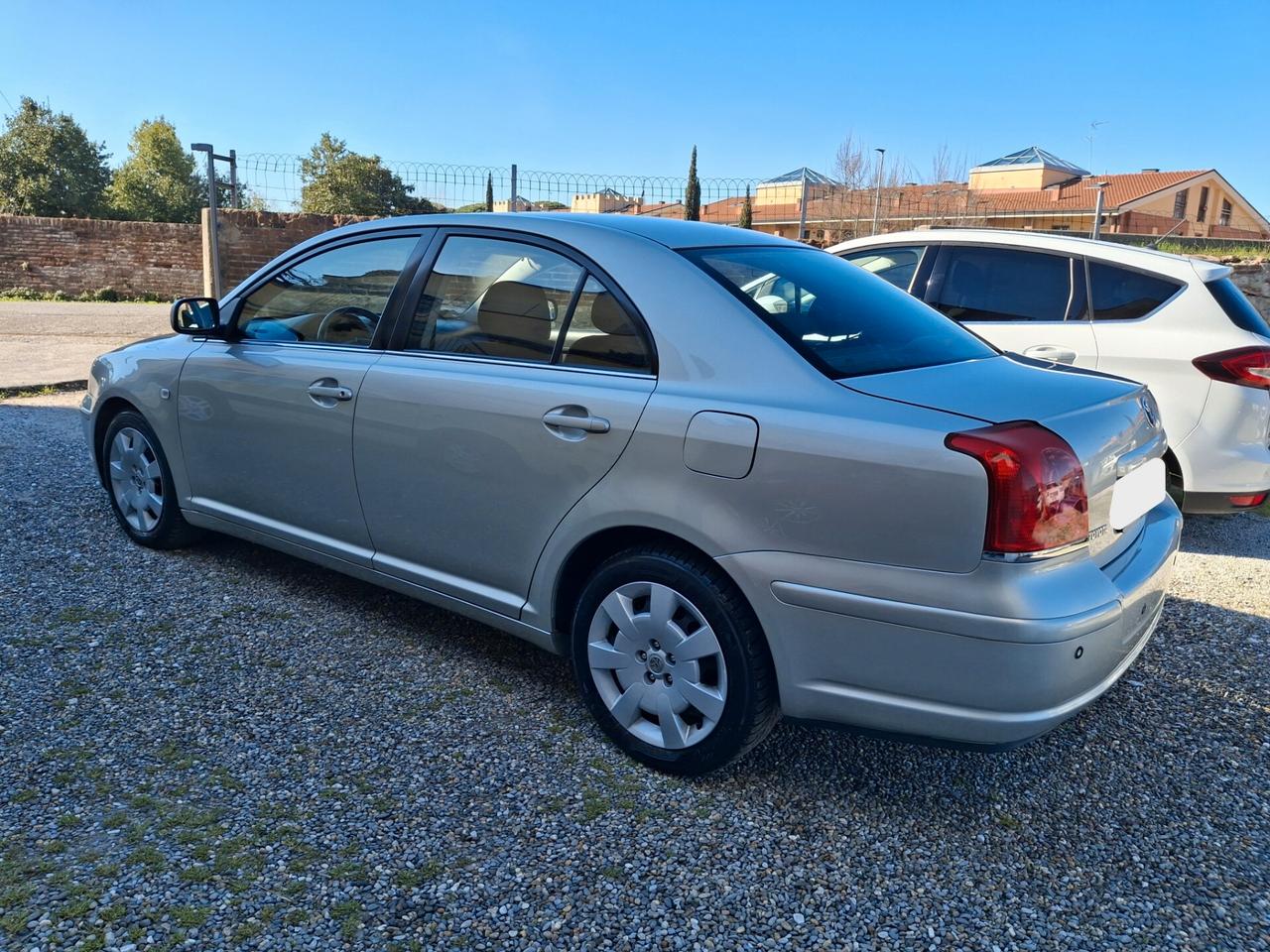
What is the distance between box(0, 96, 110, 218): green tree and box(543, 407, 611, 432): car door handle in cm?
3973

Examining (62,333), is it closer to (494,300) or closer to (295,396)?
(295,396)

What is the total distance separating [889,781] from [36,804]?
237 centimetres

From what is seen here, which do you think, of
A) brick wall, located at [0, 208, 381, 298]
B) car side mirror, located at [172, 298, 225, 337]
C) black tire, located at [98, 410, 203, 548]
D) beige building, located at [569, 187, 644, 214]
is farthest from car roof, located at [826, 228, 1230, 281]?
brick wall, located at [0, 208, 381, 298]

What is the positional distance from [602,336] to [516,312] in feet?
1.32

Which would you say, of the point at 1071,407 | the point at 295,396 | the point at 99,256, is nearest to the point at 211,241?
the point at 99,256

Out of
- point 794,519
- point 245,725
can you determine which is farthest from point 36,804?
point 794,519

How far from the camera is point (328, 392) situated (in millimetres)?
3451

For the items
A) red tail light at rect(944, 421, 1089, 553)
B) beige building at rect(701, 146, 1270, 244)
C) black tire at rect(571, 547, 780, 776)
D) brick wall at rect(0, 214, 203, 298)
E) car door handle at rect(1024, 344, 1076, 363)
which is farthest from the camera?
beige building at rect(701, 146, 1270, 244)

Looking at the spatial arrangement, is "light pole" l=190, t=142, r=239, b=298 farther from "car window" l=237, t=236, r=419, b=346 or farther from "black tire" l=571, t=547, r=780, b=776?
"black tire" l=571, t=547, r=780, b=776

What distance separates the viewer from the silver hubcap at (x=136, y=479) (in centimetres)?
438

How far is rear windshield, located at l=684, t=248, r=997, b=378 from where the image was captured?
8.64ft

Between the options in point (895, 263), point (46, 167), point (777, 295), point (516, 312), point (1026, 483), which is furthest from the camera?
point (46, 167)

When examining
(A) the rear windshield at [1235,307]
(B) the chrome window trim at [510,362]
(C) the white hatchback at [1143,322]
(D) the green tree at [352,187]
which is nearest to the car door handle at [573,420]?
(B) the chrome window trim at [510,362]

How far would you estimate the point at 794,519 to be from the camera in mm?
2363
